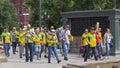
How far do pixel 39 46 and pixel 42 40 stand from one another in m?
0.51

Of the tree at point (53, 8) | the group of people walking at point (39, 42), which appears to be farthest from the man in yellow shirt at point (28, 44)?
the tree at point (53, 8)

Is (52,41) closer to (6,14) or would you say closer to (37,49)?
(37,49)

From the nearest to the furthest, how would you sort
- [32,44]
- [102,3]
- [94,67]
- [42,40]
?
[94,67]
[32,44]
[42,40]
[102,3]

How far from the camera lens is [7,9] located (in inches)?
2965

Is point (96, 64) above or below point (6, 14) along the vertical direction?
above

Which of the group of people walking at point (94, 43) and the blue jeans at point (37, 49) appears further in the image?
the blue jeans at point (37, 49)

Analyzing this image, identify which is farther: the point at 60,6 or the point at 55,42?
the point at 60,6

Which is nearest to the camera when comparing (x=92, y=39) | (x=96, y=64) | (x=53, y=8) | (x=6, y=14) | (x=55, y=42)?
(x=96, y=64)

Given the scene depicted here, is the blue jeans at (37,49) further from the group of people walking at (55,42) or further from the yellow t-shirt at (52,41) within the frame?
the yellow t-shirt at (52,41)

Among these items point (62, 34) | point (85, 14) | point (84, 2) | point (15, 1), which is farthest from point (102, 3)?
point (15, 1)

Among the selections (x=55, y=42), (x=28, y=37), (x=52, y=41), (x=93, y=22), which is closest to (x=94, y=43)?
(x=55, y=42)

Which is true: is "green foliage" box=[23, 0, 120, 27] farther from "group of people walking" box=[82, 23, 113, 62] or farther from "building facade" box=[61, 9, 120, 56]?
"group of people walking" box=[82, 23, 113, 62]

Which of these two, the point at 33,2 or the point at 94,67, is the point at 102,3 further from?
the point at 94,67

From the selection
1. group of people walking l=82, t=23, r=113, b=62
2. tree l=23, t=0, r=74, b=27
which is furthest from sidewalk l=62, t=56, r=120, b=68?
tree l=23, t=0, r=74, b=27
